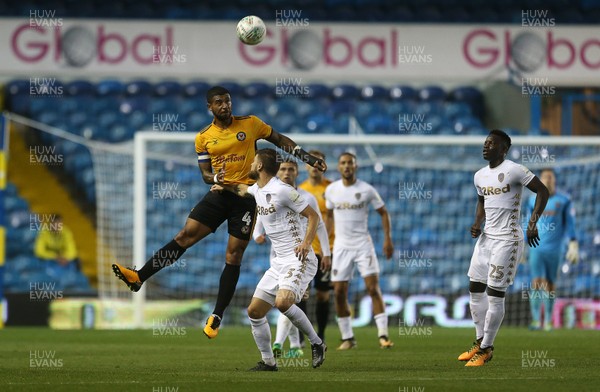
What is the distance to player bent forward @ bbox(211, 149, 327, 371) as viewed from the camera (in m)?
9.22

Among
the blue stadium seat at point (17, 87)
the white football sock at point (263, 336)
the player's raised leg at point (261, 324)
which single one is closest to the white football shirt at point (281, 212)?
the player's raised leg at point (261, 324)

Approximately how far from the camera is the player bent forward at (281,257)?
922 cm

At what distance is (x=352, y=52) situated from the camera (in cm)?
2230

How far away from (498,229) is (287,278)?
209cm

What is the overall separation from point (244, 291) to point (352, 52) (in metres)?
6.49

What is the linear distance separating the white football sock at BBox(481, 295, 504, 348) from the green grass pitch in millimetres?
230

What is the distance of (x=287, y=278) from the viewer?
9.27 meters

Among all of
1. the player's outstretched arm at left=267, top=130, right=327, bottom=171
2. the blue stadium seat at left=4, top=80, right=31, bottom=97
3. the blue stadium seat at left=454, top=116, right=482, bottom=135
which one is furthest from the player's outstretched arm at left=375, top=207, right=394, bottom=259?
the blue stadium seat at left=4, top=80, right=31, bottom=97

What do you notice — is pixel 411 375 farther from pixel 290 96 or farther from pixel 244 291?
pixel 290 96

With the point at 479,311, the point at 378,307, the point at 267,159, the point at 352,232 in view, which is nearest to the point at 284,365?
the point at 479,311

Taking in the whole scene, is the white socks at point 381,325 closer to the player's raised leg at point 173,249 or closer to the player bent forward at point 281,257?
the player's raised leg at point 173,249

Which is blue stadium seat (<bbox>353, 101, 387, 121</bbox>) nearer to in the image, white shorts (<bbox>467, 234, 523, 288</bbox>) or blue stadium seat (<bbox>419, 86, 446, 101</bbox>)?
blue stadium seat (<bbox>419, 86, 446, 101</bbox>)

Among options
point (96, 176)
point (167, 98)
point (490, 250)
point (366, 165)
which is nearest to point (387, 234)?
point (490, 250)

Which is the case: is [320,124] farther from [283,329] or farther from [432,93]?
[283,329]
